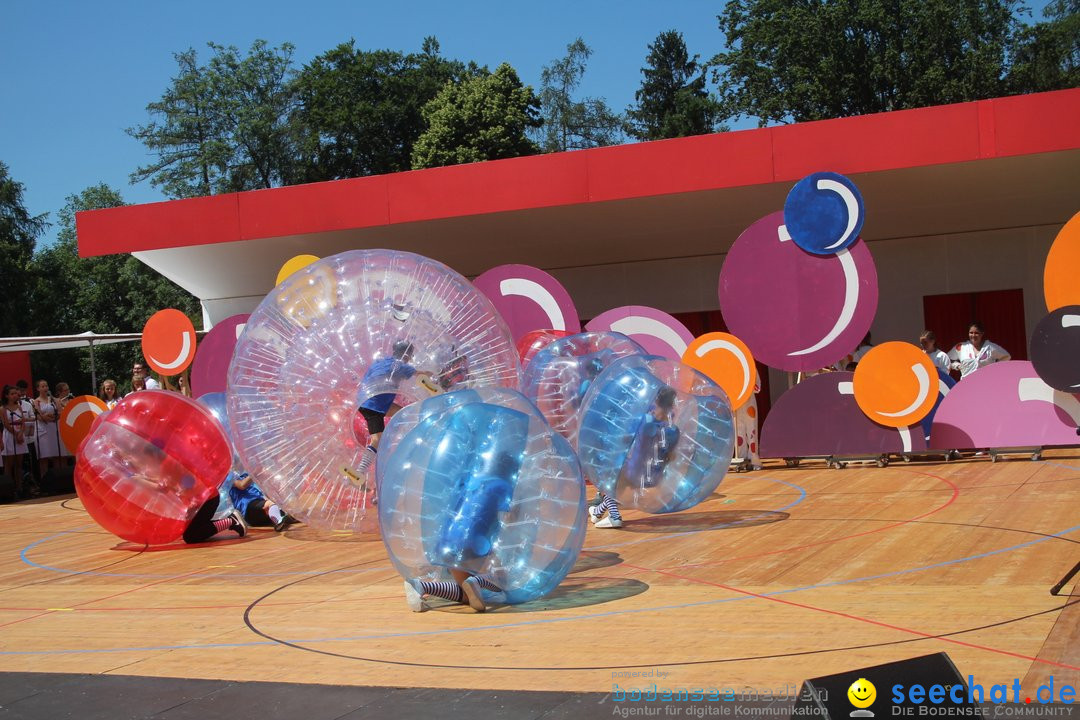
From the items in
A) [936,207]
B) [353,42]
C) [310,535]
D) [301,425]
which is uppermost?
[353,42]

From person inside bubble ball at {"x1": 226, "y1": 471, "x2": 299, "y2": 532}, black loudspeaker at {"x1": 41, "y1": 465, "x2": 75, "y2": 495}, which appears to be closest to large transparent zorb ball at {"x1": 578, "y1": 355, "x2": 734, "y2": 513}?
person inside bubble ball at {"x1": 226, "y1": 471, "x2": 299, "y2": 532}

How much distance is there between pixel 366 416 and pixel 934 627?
14.5ft

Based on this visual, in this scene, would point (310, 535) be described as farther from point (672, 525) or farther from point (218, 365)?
point (218, 365)

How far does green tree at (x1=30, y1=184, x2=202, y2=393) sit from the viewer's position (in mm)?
42312

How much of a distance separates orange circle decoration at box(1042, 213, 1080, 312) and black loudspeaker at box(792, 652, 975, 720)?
9.13 m

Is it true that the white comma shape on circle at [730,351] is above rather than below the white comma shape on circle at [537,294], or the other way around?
below

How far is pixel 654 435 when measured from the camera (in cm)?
818

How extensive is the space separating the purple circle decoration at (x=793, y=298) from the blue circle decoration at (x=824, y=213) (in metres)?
0.11

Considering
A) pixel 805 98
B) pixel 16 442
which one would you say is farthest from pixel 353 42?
pixel 16 442

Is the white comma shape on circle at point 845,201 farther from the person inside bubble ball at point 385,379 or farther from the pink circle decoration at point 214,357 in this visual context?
the pink circle decoration at point 214,357

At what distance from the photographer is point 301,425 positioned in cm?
822

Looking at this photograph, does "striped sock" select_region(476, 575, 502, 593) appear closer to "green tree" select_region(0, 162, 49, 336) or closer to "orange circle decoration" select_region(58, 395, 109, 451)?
"orange circle decoration" select_region(58, 395, 109, 451)

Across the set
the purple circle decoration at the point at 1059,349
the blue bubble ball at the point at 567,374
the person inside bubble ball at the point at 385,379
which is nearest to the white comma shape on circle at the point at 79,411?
the blue bubble ball at the point at 567,374

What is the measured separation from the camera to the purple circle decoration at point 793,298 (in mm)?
12109
